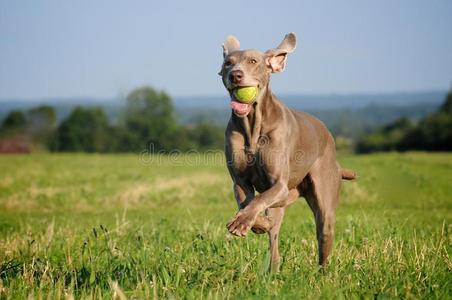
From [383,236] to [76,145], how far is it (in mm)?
70524

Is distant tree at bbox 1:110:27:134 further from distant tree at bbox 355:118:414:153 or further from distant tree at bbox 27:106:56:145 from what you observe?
distant tree at bbox 355:118:414:153

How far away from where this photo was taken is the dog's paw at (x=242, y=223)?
645cm

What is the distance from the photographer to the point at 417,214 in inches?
640

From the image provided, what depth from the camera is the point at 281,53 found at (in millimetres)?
7641

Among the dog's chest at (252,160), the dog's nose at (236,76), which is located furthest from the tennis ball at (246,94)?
the dog's chest at (252,160)

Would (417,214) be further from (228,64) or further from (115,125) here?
(115,125)

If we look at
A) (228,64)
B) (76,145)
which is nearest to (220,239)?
(228,64)

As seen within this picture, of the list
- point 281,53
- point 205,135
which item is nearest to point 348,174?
point 281,53

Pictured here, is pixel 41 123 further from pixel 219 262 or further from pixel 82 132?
pixel 219 262

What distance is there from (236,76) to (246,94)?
0.27m

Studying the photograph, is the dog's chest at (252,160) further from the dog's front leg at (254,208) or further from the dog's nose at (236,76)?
the dog's nose at (236,76)

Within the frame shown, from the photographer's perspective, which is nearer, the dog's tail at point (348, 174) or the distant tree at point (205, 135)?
the dog's tail at point (348, 174)

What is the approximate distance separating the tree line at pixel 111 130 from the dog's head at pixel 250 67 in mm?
63142

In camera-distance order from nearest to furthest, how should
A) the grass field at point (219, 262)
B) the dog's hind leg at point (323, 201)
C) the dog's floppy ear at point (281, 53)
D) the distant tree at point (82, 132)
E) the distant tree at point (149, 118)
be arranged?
the grass field at point (219, 262) < the dog's floppy ear at point (281, 53) < the dog's hind leg at point (323, 201) < the distant tree at point (82, 132) < the distant tree at point (149, 118)
